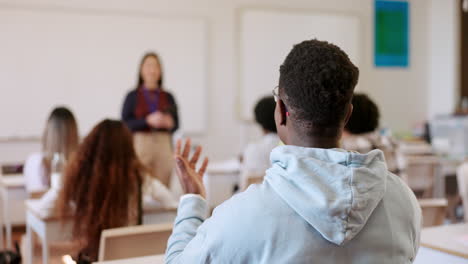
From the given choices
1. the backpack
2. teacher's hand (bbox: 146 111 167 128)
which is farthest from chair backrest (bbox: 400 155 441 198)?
the backpack

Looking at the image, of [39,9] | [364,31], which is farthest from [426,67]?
[39,9]

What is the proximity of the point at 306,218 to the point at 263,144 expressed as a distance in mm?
2930

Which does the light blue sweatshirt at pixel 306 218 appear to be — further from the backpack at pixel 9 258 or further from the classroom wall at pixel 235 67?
the classroom wall at pixel 235 67

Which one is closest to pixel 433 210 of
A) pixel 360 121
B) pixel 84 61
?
pixel 360 121

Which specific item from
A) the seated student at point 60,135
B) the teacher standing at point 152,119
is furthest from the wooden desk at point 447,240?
the teacher standing at point 152,119

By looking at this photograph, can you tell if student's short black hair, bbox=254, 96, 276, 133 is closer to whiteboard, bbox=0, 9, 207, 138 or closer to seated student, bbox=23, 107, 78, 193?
seated student, bbox=23, 107, 78, 193

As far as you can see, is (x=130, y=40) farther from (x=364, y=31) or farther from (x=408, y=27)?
(x=408, y=27)

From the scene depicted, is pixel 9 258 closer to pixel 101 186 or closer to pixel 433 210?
pixel 101 186

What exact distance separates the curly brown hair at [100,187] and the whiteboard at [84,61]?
342 centimetres

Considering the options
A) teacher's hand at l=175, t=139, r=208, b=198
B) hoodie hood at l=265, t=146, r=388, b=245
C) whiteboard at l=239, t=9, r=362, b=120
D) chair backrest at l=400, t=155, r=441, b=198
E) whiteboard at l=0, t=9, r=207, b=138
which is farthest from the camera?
whiteboard at l=239, t=9, r=362, b=120

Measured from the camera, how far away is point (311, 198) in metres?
1.11

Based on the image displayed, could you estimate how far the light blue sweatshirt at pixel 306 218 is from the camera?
112cm

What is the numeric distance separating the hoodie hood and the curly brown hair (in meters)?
1.61

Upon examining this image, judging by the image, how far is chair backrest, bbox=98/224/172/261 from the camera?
6.97 ft
